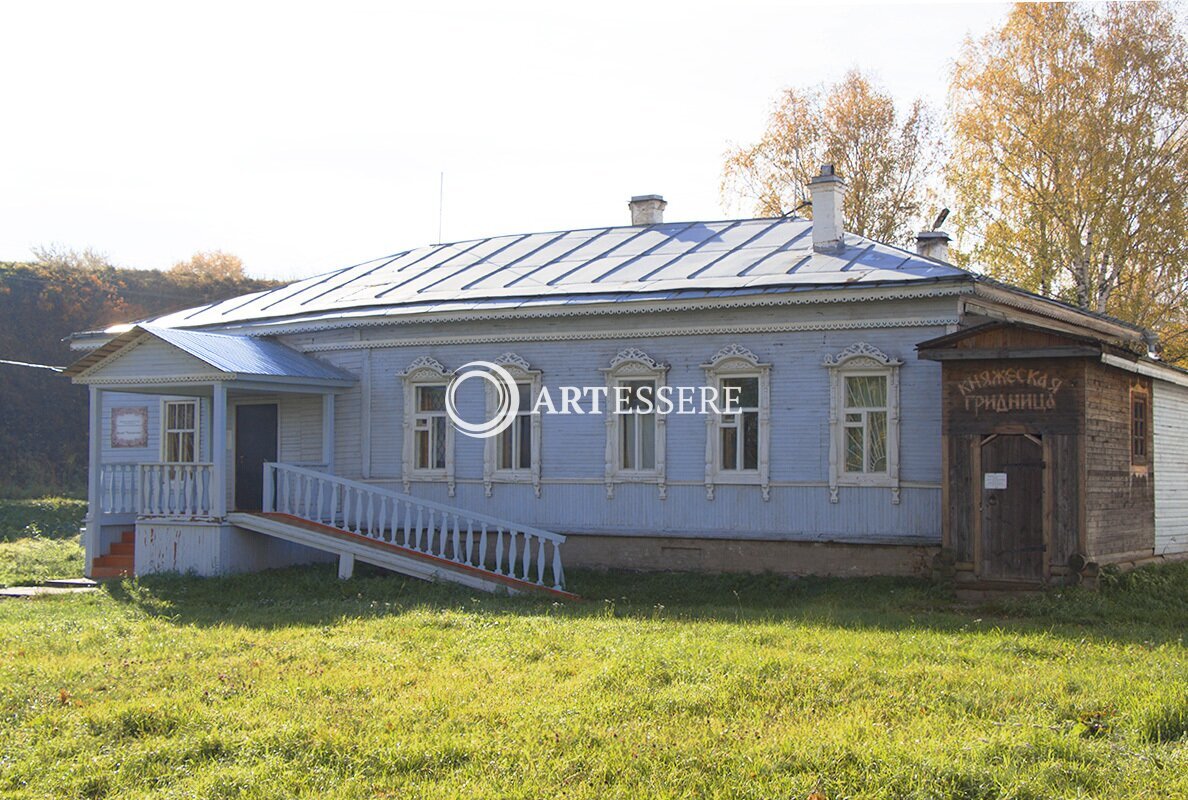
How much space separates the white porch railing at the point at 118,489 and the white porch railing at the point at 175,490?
1.22 m

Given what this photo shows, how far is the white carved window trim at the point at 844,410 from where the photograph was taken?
15.6 m

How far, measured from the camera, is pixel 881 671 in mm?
9438

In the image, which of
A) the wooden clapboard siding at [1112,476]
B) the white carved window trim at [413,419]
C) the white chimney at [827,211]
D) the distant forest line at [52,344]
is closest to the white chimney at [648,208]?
the white chimney at [827,211]

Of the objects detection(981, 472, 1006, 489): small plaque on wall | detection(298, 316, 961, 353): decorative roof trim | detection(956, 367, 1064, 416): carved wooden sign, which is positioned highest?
detection(298, 316, 961, 353): decorative roof trim

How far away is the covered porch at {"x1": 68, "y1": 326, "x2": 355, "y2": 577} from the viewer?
1702cm

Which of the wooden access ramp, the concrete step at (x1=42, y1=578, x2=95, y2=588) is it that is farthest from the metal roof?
the concrete step at (x1=42, y1=578, x2=95, y2=588)

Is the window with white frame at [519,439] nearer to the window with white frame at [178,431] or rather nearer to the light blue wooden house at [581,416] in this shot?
the light blue wooden house at [581,416]

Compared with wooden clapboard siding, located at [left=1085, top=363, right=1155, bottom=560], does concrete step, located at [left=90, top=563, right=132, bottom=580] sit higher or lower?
lower

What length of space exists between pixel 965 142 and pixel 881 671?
877 inches

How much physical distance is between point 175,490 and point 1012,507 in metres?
11.0

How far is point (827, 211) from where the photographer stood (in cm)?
1756

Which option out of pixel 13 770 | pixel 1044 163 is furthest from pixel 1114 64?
pixel 13 770

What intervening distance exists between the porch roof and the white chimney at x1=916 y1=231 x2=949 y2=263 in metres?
8.99

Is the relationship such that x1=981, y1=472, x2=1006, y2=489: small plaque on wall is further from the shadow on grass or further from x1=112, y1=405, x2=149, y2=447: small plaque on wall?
x1=112, y1=405, x2=149, y2=447: small plaque on wall
